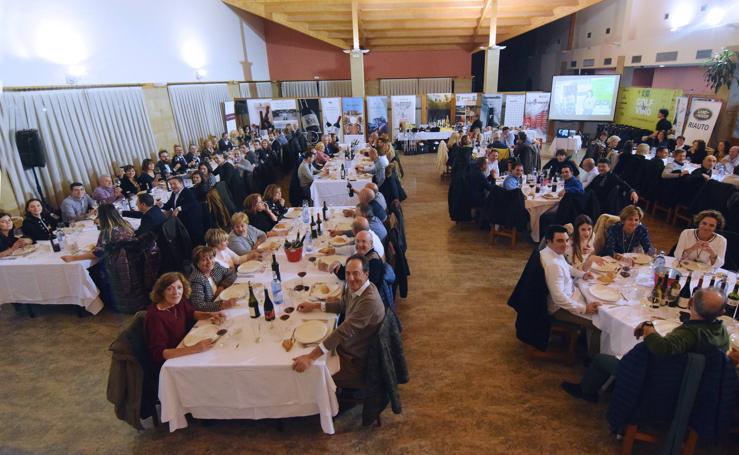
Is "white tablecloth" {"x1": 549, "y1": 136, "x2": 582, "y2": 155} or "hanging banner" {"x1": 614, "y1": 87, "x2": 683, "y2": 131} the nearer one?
"hanging banner" {"x1": 614, "y1": 87, "x2": 683, "y2": 131}

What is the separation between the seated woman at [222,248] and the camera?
3.66 metres

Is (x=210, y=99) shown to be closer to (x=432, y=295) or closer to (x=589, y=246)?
(x=432, y=295)

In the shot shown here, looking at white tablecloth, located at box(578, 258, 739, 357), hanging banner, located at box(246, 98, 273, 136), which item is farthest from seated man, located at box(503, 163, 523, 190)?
hanging banner, located at box(246, 98, 273, 136)

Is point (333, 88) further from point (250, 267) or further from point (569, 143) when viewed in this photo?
point (250, 267)

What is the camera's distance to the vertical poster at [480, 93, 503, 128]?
12.4 m

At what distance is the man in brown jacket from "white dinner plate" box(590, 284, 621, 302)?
1.62 metres

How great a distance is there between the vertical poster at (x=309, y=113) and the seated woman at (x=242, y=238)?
9062 millimetres

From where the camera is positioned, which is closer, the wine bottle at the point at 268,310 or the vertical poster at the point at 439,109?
the wine bottle at the point at 268,310

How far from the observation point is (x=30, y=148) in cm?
542

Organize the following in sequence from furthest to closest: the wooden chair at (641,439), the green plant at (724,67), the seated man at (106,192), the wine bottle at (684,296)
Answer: the green plant at (724,67) → the seated man at (106,192) → the wine bottle at (684,296) → the wooden chair at (641,439)

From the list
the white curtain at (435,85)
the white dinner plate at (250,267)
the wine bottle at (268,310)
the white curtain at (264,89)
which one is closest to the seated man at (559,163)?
the white dinner plate at (250,267)

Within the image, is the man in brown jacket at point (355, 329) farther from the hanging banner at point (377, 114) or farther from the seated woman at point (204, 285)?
the hanging banner at point (377, 114)

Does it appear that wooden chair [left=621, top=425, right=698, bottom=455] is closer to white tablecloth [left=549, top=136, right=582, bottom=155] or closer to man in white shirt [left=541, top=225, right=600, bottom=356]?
man in white shirt [left=541, top=225, right=600, bottom=356]

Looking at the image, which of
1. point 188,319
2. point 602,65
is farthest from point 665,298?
point 602,65
